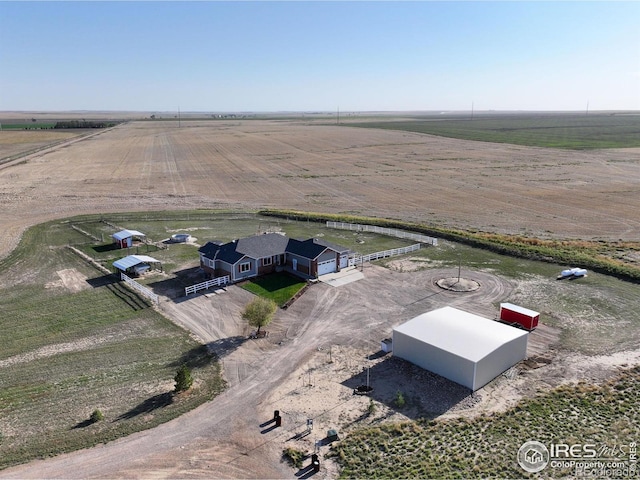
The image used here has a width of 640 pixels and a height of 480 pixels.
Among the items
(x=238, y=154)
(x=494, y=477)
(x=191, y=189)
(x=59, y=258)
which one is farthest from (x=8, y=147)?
(x=494, y=477)

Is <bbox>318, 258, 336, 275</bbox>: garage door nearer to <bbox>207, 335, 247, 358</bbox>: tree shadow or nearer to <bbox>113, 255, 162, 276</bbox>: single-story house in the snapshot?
<bbox>207, 335, 247, 358</bbox>: tree shadow

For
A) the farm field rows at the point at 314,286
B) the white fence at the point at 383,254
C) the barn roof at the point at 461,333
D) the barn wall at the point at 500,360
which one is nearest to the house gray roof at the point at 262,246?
the farm field rows at the point at 314,286

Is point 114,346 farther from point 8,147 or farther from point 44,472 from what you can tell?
point 8,147

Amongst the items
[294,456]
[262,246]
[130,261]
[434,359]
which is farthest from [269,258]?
[294,456]

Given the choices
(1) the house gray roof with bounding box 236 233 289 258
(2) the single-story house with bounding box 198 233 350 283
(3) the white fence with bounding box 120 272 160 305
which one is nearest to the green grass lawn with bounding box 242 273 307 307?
(2) the single-story house with bounding box 198 233 350 283
